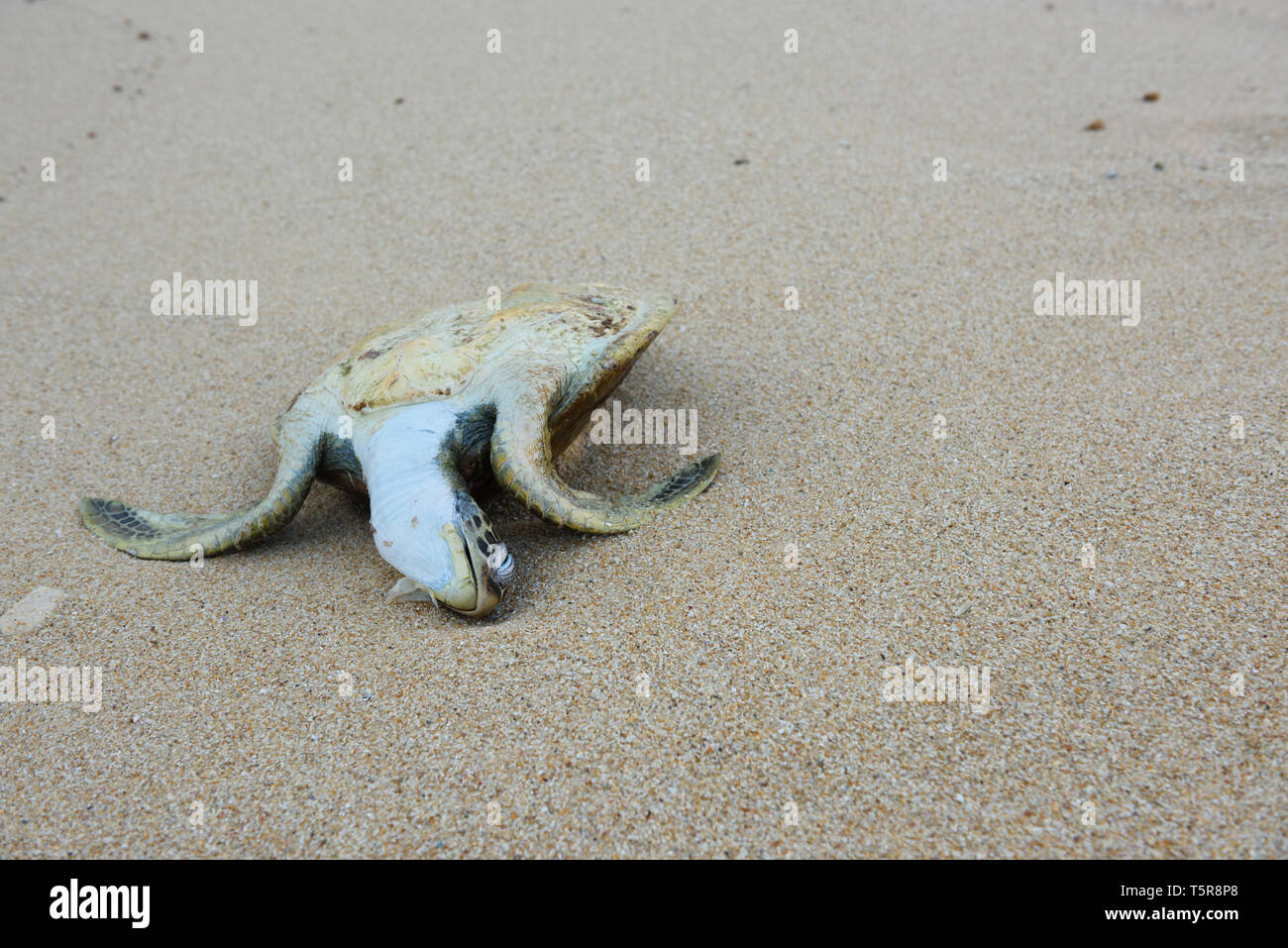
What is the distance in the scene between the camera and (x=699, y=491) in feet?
8.87

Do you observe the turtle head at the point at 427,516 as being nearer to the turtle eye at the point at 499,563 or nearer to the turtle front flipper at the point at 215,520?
the turtle eye at the point at 499,563

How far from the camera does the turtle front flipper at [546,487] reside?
97.3 inches

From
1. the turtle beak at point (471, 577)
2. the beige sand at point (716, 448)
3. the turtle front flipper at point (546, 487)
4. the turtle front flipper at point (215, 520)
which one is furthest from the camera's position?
the turtle front flipper at point (215, 520)

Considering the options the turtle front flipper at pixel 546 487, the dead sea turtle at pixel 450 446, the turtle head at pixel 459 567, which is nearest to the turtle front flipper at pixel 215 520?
the dead sea turtle at pixel 450 446

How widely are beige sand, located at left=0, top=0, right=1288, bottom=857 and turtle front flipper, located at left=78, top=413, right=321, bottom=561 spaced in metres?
0.10

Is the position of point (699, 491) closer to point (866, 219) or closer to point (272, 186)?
point (866, 219)

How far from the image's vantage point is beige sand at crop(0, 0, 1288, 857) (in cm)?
187

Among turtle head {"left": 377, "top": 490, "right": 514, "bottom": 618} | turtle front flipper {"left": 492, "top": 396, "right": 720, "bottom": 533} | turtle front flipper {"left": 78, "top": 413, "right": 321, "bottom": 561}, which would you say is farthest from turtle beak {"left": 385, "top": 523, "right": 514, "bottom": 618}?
turtle front flipper {"left": 78, "top": 413, "right": 321, "bottom": 561}

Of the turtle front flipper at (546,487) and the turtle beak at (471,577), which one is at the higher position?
the turtle front flipper at (546,487)

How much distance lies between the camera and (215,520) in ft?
8.99

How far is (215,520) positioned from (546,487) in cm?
112

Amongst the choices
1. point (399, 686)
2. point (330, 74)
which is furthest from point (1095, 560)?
point (330, 74)

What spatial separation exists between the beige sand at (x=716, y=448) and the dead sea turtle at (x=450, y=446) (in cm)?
13

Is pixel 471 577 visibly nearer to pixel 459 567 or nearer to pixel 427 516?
pixel 459 567
